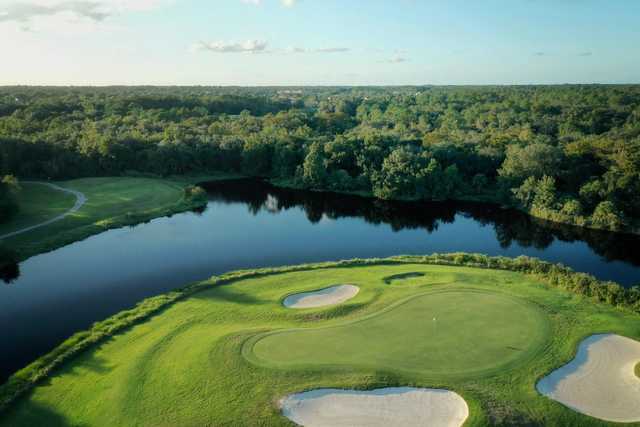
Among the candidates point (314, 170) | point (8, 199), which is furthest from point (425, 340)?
point (314, 170)

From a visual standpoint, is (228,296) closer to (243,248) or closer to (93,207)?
(243,248)

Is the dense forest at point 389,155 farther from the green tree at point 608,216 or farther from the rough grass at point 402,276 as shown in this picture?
the rough grass at point 402,276

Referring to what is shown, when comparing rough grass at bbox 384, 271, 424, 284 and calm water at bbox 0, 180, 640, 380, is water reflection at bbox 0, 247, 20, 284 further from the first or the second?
rough grass at bbox 384, 271, 424, 284

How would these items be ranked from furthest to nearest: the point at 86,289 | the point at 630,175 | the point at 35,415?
the point at 630,175 → the point at 86,289 → the point at 35,415

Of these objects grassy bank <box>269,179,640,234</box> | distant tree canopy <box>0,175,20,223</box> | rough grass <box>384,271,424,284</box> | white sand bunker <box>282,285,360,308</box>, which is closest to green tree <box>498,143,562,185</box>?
grassy bank <box>269,179,640,234</box>

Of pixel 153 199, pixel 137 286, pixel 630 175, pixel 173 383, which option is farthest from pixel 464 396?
pixel 153 199

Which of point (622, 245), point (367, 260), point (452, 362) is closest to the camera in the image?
point (452, 362)

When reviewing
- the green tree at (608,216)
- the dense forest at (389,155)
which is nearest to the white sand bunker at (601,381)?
the green tree at (608,216)

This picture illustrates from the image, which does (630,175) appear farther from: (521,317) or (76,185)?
(76,185)
